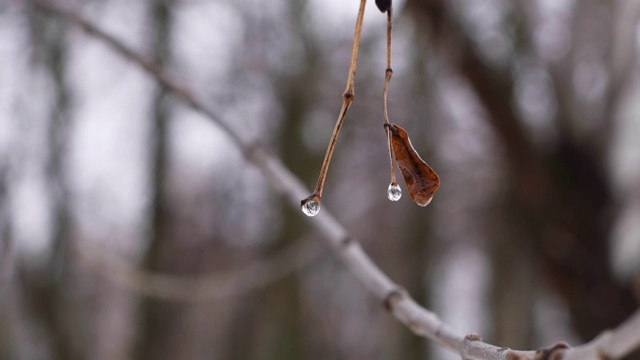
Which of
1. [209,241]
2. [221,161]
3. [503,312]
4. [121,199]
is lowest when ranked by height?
[503,312]

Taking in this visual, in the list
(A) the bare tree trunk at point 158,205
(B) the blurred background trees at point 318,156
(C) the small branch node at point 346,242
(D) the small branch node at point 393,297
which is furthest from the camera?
(A) the bare tree trunk at point 158,205

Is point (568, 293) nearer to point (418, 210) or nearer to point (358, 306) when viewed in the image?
point (418, 210)

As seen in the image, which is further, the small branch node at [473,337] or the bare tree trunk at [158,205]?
the bare tree trunk at [158,205]

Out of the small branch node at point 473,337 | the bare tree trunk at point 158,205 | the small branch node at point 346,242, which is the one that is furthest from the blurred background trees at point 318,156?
the small branch node at point 473,337

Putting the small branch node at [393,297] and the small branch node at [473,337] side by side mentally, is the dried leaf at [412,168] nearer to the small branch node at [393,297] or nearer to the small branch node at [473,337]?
the small branch node at [473,337]

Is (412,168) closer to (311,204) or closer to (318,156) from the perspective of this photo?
(311,204)

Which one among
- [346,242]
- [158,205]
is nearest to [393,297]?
[346,242]

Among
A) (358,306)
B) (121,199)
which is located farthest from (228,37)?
(358,306)
